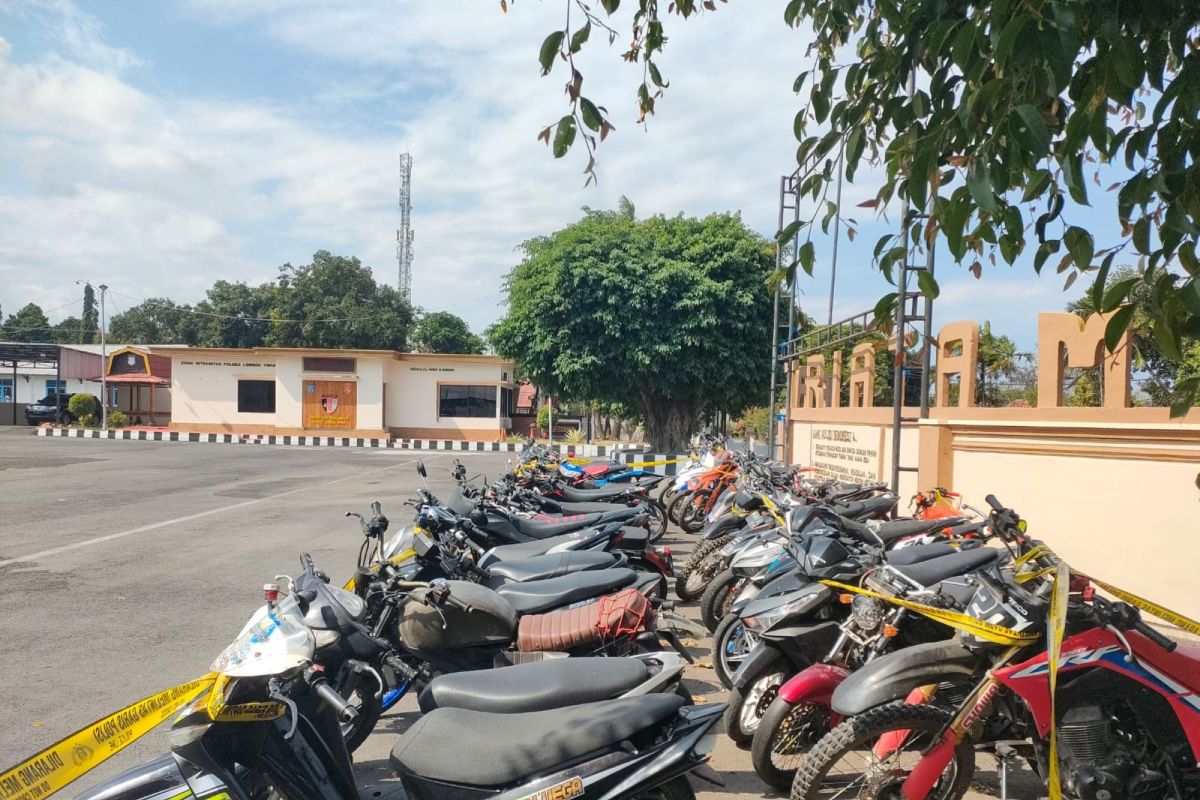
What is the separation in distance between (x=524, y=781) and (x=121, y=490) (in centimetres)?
1342

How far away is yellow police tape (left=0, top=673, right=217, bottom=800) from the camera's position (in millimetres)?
1905

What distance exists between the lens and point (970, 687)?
3.00 meters

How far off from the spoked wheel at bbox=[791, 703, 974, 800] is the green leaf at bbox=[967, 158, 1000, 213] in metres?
1.75

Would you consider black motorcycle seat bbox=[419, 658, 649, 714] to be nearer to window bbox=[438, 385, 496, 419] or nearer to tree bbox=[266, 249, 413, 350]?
window bbox=[438, 385, 496, 419]

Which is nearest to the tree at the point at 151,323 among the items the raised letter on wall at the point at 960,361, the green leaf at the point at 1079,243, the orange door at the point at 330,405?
the orange door at the point at 330,405

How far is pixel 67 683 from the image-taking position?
4613 mm

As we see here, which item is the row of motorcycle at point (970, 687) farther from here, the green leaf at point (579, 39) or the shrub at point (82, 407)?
the shrub at point (82, 407)

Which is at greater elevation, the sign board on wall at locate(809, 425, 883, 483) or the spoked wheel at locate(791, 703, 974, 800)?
the sign board on wall at locate(809, 425, 883, 483)

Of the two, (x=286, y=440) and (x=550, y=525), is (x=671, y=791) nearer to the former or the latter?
(x=550, y=525)

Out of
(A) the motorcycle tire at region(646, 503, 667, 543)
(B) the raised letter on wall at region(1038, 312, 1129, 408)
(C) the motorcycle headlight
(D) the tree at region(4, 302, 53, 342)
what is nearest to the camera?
(C) the motorcycle headlight

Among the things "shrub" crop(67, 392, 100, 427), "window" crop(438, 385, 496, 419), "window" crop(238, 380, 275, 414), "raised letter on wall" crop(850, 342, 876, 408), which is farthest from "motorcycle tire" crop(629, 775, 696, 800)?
"shrub" crop(67, 392, 100, 427)

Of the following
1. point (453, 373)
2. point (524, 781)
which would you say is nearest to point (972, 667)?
point (524, 781)

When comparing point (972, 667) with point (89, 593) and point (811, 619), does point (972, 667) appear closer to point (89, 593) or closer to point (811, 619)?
point (811, 619)

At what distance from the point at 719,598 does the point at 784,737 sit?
71.1 inches
